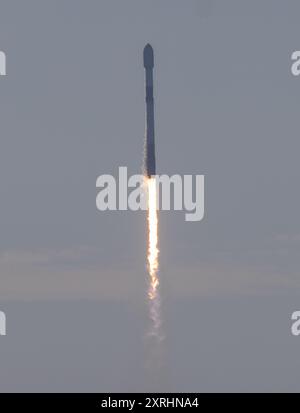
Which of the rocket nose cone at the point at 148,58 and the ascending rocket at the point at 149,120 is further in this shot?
the rocket nose cone at the point at 148,58

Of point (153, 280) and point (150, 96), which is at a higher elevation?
point (150, 96)

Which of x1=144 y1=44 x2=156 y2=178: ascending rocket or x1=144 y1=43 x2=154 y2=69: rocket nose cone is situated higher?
x1=144 y1=43 x2=154 y2=69: rocket nose cone

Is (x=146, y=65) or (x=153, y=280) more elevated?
(x=146, y=65)

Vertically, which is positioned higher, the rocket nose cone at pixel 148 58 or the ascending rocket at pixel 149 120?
the rocket nose cone at pixel 148 58

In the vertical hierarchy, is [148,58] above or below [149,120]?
above

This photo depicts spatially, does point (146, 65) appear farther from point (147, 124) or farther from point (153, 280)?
point (153, 280)

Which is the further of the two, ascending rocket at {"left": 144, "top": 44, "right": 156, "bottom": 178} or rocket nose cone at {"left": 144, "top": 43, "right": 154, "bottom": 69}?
rocket nose cone at {"left": 144, "top": 43, "right": 154, "bottom": 69}

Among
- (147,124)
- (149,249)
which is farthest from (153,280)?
(147,124)

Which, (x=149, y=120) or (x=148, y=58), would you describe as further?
(x=148, y=58)

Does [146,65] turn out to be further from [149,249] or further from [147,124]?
[149,249]
